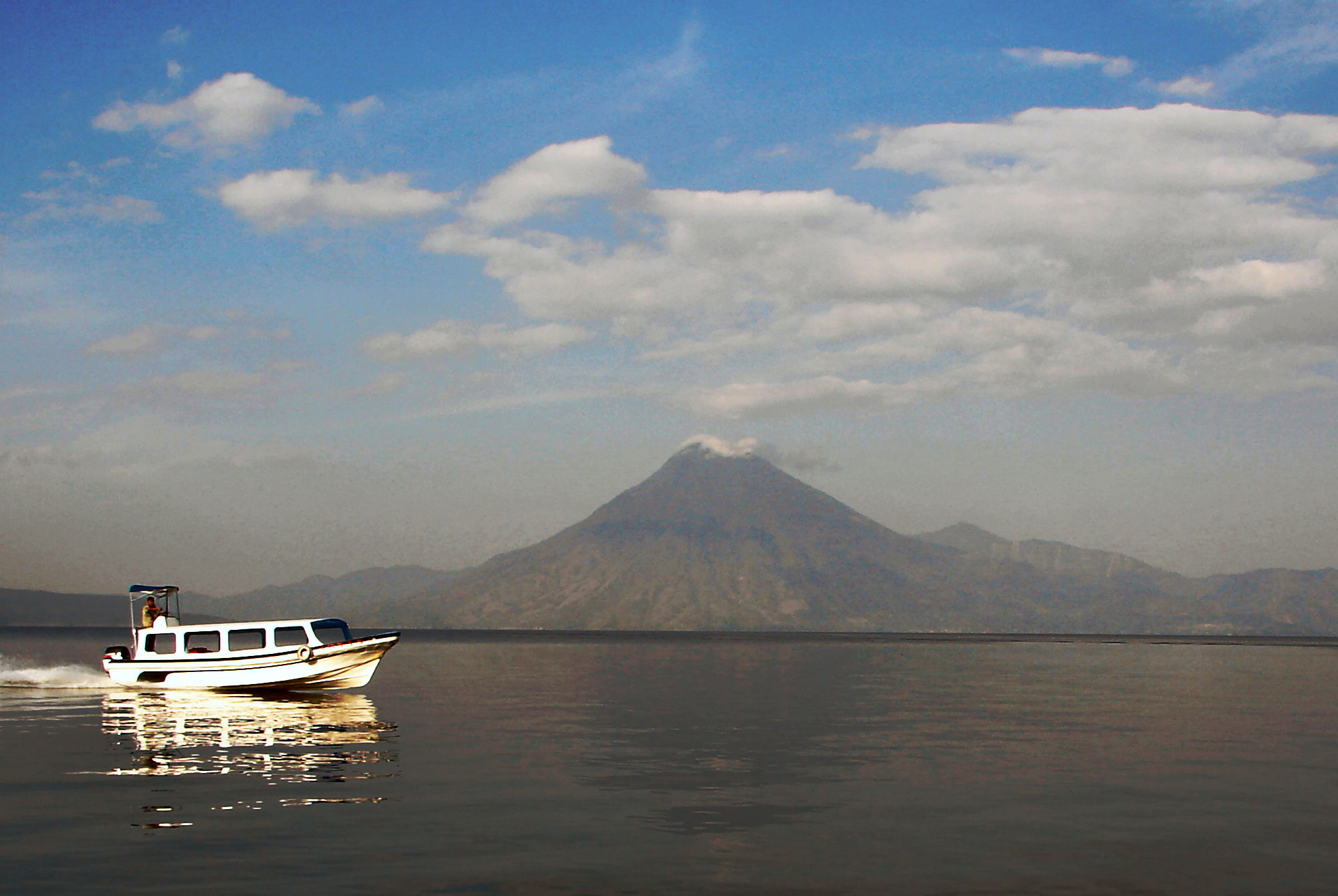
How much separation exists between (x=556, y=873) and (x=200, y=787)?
14.5 m

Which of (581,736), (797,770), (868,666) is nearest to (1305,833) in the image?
(797,770)

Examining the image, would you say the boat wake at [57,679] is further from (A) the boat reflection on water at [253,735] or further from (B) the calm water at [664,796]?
(A) the boat reflection on water at [253,735]

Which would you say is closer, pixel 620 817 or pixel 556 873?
pixel 556 873

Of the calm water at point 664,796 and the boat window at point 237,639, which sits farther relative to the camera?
the boat window at point 237,639

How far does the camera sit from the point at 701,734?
4834 centimetres

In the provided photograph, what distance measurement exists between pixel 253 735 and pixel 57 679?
2029 inches

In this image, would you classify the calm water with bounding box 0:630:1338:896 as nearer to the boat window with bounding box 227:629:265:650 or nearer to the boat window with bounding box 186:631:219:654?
the boat window with bounding box 186:631:219:654

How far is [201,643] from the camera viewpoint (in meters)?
70.2

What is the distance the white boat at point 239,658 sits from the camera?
66188 millimetres

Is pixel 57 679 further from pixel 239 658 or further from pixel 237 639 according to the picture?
pixel 239 658

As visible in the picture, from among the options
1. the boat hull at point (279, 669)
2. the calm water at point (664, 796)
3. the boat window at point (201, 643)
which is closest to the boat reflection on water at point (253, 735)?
the calm water at point (664, 796)

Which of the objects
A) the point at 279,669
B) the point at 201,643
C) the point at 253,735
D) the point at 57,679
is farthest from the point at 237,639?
the point at 57,679

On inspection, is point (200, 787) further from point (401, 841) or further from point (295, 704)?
point (295, 704)

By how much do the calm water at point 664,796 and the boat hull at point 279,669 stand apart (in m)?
1.13
